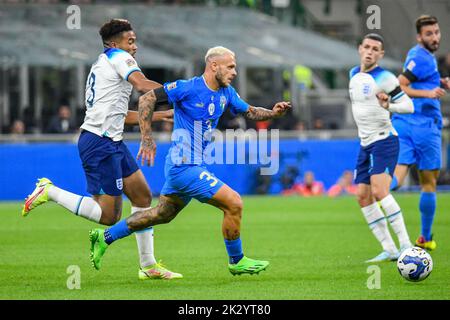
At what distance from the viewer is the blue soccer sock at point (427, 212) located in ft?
45.4

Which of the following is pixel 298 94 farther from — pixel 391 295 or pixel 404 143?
pixel 391 295

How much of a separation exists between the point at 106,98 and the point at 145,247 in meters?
1.53

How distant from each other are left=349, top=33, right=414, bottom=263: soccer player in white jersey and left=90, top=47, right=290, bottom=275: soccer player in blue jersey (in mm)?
2015

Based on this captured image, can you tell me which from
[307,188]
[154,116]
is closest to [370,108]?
[154,116]

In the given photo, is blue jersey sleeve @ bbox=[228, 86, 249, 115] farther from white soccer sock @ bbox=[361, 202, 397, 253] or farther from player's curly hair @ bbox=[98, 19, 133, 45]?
white soccer sock @ bbox=[361, 202, 397, 253]

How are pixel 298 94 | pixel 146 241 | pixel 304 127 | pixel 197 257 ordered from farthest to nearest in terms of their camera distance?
1. pixel 298 94
2. pixel 304 127
3. pixel 197 257
4. pixel 146 241

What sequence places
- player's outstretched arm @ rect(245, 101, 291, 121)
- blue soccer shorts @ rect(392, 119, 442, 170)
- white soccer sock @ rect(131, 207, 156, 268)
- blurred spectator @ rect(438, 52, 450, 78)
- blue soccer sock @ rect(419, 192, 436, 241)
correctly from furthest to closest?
1. blurred spectator @ rect(438, 52, 450, 78)
2. blue soccer shorts @ rect(392, 119, 442, 170)
3. blue soccer sock @ rect(419, 192, 436, 241)
4. white soccer sock @ rect(131, 207, 156, 268)
5. player's outstretched arm @ rect(245, 101, 291, 121)

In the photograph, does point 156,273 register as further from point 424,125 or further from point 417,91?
point 424,125

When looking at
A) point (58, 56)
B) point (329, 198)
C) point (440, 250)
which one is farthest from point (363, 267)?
point (58, 56)

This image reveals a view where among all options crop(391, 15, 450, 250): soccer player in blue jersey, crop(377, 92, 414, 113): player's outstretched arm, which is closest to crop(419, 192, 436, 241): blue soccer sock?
crop(391, 15, 450, 250): soccer player in blue jersey

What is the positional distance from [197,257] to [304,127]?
1645 cm

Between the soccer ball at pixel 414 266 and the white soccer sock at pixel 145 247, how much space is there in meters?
2.42

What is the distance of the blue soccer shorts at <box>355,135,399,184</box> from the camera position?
41.4 ft
